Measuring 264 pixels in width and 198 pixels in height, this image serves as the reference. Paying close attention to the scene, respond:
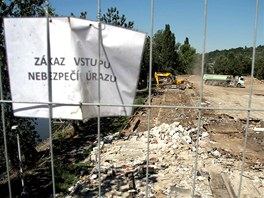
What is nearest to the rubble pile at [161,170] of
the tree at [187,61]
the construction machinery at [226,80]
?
the tree at [187,61]

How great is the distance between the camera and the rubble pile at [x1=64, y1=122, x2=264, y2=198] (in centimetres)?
673

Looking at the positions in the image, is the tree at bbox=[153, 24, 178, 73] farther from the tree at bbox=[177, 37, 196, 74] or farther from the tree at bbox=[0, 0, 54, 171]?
the tree at bbox=[0, 0, 54, 171]

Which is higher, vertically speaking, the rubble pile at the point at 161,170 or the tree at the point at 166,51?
the tree at the point at 166,51

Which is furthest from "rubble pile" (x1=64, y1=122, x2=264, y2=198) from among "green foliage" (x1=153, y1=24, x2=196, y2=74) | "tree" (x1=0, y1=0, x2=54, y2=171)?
"green foliage" (x1=153, y1=24, x2=196, y2=74)

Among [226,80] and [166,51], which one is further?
[166,51]

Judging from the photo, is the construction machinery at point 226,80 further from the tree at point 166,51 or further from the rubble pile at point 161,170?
the rubble pile at point 161,170

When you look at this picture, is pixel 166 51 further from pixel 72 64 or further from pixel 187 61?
pixel 72 64

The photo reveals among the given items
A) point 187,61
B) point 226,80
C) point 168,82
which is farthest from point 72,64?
point 226,80

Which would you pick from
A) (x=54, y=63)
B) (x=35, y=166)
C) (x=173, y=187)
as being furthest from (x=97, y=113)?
(x=35, y=166)

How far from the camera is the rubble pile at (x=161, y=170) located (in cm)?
673

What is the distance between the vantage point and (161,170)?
7969 millimetres

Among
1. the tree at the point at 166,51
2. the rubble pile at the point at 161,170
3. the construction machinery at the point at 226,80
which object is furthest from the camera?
the construction machinery at the point at 226,80

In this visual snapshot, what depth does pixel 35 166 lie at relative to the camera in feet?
33.7

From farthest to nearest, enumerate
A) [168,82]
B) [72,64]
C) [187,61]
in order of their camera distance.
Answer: [168,82] < [187,61] < [72,64]
